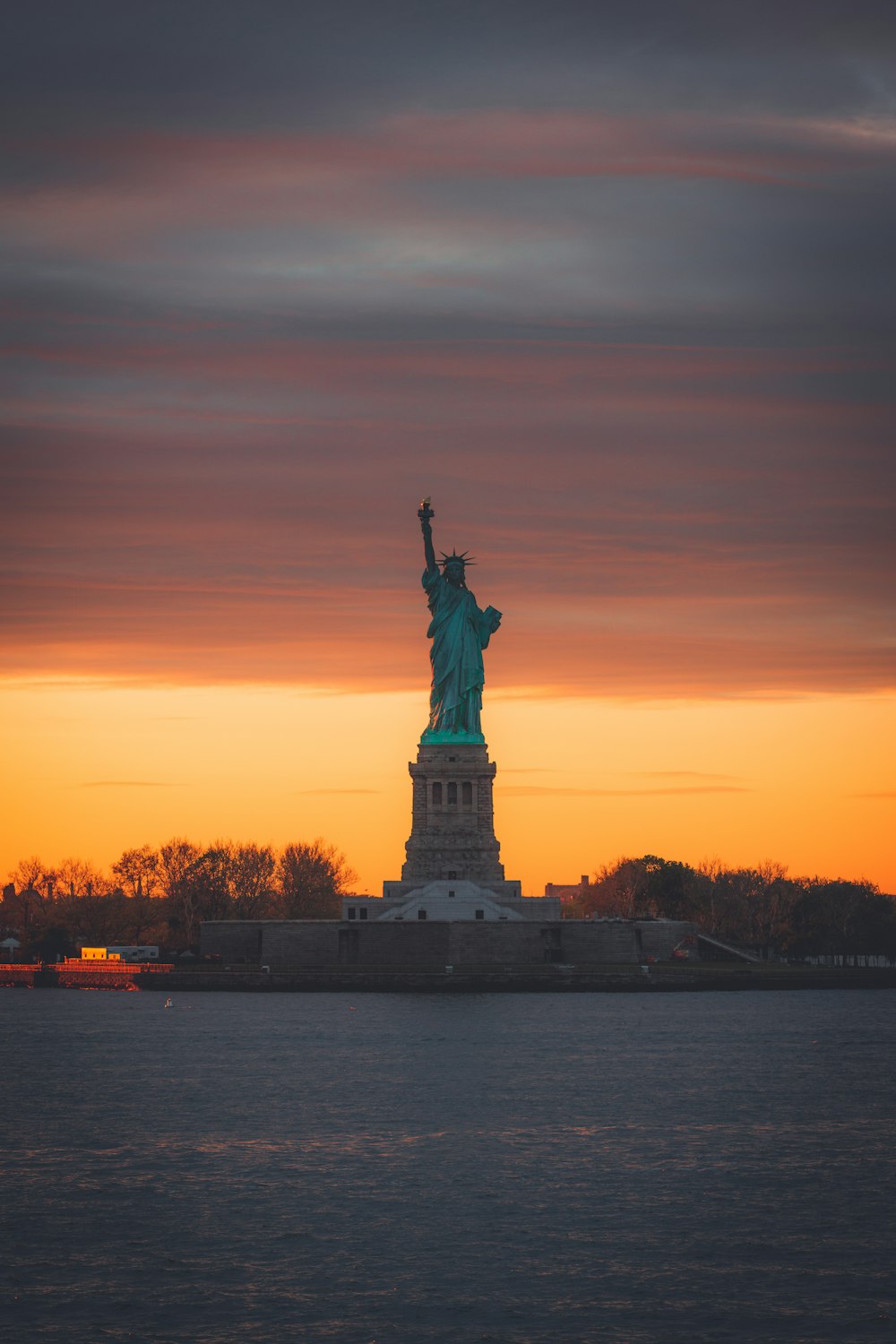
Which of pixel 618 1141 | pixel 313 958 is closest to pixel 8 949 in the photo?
pixel 313 958

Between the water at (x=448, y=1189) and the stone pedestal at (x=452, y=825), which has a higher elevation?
the stone pedestal at (x=452, y=825)

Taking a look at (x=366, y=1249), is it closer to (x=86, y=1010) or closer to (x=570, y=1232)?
(x=570, y=1232)

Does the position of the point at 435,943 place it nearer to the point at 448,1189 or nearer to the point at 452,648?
the point at 452,648

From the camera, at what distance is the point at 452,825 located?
113 m

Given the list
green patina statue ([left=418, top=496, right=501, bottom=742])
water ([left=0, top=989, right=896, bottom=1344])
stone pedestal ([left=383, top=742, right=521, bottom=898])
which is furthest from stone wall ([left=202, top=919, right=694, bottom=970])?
water ([left=0, top=989, right=896, bottom=1344])

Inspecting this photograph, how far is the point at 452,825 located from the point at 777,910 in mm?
32114

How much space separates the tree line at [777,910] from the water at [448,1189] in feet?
187

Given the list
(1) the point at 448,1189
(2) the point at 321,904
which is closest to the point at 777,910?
(2) the point at 321,904

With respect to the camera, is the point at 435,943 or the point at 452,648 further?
the point at 452,648

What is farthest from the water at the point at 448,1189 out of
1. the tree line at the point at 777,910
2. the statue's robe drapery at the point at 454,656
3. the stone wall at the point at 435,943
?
the tree line at the point at 777,910

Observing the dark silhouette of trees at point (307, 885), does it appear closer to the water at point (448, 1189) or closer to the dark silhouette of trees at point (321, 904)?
the dark silhouette of trees at point (321, 904)

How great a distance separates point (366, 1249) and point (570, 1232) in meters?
4.34

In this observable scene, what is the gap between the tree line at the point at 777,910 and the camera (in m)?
135

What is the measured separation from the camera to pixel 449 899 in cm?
10931
